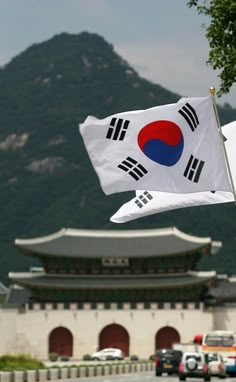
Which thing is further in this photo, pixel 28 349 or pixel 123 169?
pixel 28 349

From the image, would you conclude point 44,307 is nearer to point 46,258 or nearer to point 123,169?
point 46,258

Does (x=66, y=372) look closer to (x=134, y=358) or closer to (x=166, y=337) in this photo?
(x=134, y=358)

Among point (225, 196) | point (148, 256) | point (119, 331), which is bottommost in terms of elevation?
point (225, 196)

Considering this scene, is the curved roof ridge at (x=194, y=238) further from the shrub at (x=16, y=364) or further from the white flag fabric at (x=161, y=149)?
the white flag fabric at (x=161, y=149)

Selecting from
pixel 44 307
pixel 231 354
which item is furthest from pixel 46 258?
pixel 231 354

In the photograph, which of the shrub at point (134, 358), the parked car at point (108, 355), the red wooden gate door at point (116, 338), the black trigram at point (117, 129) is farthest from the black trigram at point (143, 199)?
the red wooden gate door at point (116, 338)

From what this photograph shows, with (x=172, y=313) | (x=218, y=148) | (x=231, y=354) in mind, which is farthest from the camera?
(x=172, y=313)

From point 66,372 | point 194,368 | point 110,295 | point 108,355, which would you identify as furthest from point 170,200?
point 110,295

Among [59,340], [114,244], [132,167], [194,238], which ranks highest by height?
[114,244]
